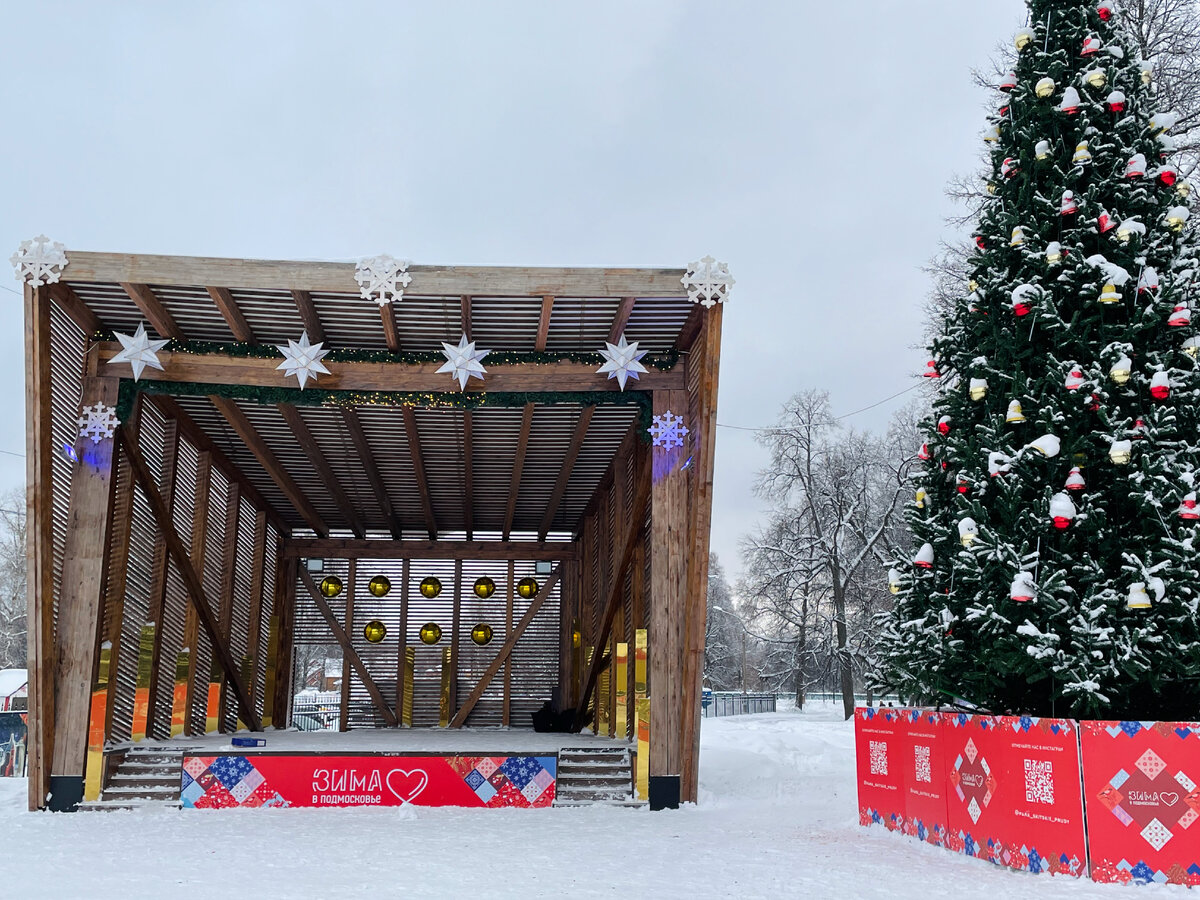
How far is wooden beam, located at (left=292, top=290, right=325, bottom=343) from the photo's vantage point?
28.8 feet

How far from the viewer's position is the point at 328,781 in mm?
9094

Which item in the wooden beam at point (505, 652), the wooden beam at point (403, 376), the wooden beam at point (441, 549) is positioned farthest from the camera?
the wooden beam at point (441, 549)

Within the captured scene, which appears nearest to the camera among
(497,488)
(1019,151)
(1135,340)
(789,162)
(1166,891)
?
(1166,891)

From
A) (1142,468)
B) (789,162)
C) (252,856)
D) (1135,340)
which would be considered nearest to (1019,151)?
(1135,340)

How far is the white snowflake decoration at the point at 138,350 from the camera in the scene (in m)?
9.03

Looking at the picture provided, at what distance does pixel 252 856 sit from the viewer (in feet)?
21.7

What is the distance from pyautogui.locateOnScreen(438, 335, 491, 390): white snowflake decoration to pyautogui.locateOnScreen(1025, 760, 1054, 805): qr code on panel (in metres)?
5.82

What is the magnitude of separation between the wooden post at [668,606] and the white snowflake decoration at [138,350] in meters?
4.82

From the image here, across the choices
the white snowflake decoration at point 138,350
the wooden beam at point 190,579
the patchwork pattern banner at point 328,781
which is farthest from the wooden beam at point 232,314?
the patchwork pattern banner at point 328,781

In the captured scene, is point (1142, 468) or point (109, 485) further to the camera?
point (109, 485)

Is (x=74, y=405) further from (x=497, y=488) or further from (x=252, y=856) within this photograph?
(x=497, y=488)

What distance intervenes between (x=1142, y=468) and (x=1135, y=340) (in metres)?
0.92

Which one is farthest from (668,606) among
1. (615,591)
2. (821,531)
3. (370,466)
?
(821,531)

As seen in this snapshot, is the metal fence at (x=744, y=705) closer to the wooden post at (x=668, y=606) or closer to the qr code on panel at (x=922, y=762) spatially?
the wooden post at (x=668, y=606)
